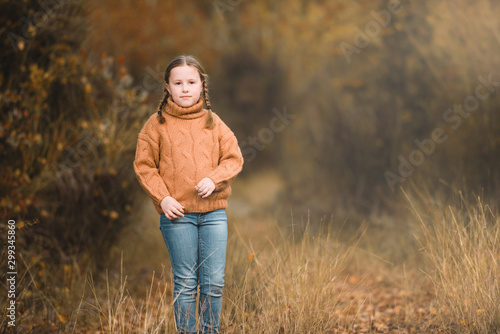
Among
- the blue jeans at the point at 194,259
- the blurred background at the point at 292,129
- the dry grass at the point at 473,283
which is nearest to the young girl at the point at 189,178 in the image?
the blue jeans at the point at 194,259

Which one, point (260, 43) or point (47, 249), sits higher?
point (260, 43)

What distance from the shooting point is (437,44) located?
17.7ft

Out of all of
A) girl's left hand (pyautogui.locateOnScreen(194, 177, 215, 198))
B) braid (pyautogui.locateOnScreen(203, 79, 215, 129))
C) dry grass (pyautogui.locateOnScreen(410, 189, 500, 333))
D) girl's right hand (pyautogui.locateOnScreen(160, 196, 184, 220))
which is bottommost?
dry grass (pyautogui.locateOnScreen(410, 189, 500, 333))

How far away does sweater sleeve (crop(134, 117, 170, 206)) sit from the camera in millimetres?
2551

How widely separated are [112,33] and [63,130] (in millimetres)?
7289

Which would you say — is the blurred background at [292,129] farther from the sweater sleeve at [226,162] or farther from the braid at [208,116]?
the sweater sleeve at [226,162]

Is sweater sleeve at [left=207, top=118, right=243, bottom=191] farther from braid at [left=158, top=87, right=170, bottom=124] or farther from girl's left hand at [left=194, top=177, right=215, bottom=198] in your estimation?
braid at [left=158, top=87, right=170, bottom=124]

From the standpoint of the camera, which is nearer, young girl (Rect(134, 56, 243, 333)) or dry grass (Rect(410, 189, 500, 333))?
young girl (Rect(134, 56, 243, 333))

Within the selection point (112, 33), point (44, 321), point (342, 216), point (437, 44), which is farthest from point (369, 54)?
point (112, 33)

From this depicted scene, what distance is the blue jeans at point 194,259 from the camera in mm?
2602

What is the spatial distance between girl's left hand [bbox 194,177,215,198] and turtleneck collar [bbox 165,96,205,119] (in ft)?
1.21

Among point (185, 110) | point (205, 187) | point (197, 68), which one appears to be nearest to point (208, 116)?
point (185, 110)

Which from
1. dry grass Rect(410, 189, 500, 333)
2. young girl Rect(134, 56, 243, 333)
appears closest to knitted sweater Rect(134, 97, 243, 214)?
young girl Rect(134, 56, 243, 333)

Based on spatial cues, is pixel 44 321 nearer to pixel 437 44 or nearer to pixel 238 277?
pixel 238 277
